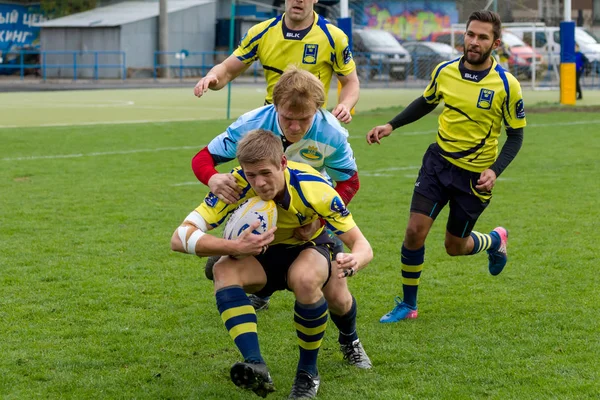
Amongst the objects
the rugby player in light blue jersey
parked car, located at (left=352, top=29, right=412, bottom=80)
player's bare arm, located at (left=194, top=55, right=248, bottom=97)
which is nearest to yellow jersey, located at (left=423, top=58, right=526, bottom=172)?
the rugby player in light blue jersey

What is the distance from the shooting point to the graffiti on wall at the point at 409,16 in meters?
26.7

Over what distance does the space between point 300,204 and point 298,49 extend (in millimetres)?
2053

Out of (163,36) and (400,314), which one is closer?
(400,314)

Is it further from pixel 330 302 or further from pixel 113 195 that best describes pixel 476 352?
pixel 113 195

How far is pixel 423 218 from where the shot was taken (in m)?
6.26

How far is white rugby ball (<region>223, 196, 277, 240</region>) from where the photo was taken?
4652mm

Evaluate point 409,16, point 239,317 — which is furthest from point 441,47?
point 239,317

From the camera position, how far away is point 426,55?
3134cm

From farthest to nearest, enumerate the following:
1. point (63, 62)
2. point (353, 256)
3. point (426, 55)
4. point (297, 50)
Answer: point (63, 62) → point (426, 55) → point (297, 50) → point (353, 256)

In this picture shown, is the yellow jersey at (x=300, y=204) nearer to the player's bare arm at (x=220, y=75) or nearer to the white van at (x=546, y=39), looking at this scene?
the player's bare arm at (x=220, y=75)

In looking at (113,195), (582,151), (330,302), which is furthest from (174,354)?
(582,151)

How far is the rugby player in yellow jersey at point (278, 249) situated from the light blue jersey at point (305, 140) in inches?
12.2

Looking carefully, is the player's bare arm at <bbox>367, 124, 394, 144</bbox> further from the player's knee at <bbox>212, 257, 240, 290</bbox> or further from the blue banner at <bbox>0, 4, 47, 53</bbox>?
the blue banner at <bbox>0, 4, 47, 53</bbox>

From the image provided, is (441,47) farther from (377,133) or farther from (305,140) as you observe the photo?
(305,140)
